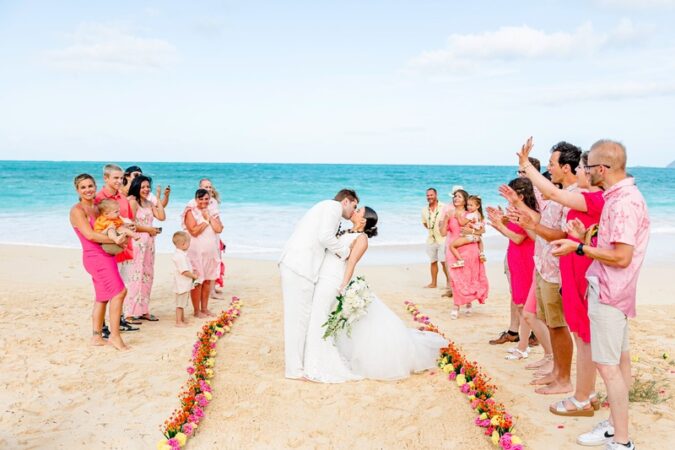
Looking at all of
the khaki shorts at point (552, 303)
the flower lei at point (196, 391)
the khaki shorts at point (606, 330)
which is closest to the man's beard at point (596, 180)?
the khaki shorts at point (606, 330)

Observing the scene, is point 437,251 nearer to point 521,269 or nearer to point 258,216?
point 521,269

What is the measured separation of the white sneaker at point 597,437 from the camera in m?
4.79

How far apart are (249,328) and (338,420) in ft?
11.7

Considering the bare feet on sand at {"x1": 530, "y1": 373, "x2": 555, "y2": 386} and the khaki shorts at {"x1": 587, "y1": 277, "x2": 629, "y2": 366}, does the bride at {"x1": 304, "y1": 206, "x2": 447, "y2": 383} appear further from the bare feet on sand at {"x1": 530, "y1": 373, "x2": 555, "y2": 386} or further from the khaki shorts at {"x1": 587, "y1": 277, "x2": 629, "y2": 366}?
the khaki shorts at {"x1": 587, "y1": 277, "x2": 629, "y2": 366}

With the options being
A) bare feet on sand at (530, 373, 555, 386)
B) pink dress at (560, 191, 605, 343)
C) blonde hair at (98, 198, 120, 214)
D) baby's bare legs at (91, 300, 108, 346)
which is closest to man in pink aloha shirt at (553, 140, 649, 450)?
pink dress at (560, 191, 605, 343)

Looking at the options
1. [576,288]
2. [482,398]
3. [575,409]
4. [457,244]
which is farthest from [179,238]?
[575,409]

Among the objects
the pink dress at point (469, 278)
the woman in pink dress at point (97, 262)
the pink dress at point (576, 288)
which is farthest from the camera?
the pink dress at point (469, 278)

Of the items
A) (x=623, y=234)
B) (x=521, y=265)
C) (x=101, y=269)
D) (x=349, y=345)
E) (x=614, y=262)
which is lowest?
(x=349, y=345)

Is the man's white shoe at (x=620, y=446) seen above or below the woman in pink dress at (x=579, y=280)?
below

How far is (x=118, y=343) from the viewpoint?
7.53 meters

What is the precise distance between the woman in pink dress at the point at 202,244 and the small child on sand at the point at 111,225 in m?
1.53

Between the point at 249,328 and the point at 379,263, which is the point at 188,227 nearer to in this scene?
the point at 249,328

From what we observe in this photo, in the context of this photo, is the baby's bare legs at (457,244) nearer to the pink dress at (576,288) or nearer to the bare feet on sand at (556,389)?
the bare feet on sand at (556,389)

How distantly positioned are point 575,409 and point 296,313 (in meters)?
2.91
